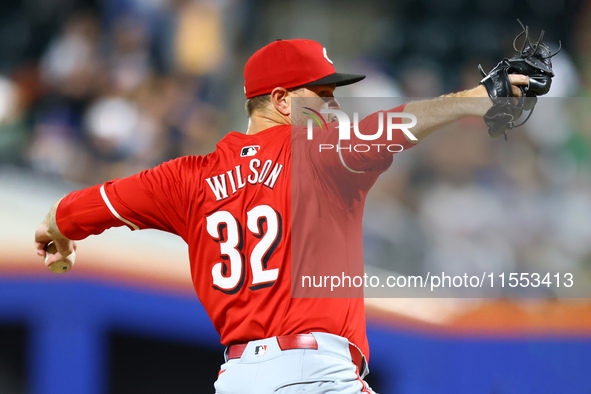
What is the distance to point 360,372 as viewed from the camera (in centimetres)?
203

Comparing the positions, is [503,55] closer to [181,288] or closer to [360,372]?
[181,288]

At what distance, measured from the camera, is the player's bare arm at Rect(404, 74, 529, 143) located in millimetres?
1701

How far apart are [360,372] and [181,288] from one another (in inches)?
80.8

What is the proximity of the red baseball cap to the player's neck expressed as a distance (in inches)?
3.1

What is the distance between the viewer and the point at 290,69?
7.28ft

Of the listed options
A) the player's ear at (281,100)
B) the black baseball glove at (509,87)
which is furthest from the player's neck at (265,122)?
the black baseball glove at (509,87)

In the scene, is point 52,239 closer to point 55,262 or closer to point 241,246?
point 55,262

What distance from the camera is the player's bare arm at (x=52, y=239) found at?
231 cm

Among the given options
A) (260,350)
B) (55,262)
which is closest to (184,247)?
(55,262)

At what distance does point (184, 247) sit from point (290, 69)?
203 cm

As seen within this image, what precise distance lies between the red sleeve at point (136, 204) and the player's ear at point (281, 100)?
0.32 metres

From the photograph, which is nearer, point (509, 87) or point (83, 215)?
point (509, 87)

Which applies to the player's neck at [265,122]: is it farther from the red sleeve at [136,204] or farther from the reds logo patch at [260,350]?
the reds logo patch at [260,350]

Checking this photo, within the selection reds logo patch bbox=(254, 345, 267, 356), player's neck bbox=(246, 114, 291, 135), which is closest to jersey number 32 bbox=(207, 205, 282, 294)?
reds logo patch bbox=(254, 345, 267, 356)
